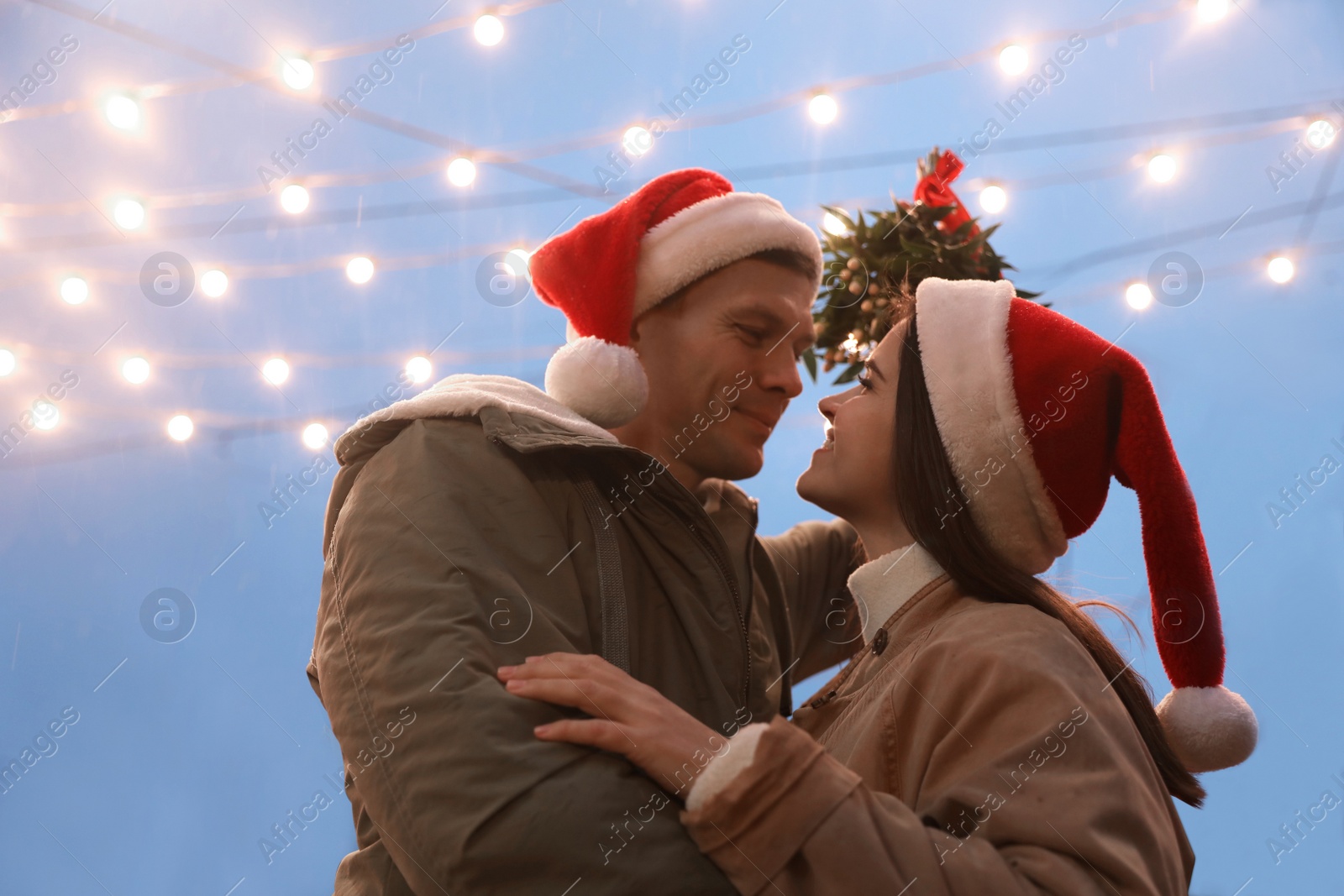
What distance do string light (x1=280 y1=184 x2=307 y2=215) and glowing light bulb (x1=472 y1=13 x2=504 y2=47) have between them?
1.94 ft

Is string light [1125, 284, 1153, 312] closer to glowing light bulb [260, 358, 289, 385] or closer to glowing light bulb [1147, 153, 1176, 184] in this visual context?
glowing light bulb [1147, 153, 1176, 184]

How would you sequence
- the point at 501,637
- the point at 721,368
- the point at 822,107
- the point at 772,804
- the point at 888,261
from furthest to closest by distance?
the point at 822,107, the point at 888,261, the point at 721,368, the point at 501,637, the point at 772,804

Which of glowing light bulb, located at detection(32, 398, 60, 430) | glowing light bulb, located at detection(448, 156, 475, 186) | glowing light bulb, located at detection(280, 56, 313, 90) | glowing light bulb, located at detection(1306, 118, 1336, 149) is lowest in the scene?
glowing light bulb, located at detection(1306, 118, 1336, 149)

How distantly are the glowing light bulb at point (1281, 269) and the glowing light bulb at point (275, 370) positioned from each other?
2.51 m

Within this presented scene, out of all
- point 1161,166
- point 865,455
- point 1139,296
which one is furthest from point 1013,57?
point 865,455

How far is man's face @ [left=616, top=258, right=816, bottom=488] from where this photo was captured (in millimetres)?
1525

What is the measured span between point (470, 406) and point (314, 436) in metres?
1.53

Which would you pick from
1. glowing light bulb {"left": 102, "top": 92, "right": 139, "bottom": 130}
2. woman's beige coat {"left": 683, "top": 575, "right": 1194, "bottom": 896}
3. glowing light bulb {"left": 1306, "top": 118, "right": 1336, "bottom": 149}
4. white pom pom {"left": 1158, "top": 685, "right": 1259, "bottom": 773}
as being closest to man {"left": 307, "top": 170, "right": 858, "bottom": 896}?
woman's beige coat {"left": 683, "top": 575, "right": 1194, "bottom": 896}

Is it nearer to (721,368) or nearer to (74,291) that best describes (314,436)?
(74,291)

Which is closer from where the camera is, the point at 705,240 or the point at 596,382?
the point at 596,382

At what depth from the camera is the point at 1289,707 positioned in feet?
7.63

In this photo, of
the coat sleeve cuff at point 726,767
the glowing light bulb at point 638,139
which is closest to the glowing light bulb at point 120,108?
the glowing light bulb at point 638,139

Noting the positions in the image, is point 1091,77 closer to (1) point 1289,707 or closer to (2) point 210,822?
(1) point 1289,707

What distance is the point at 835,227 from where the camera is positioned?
1952 millimetres
